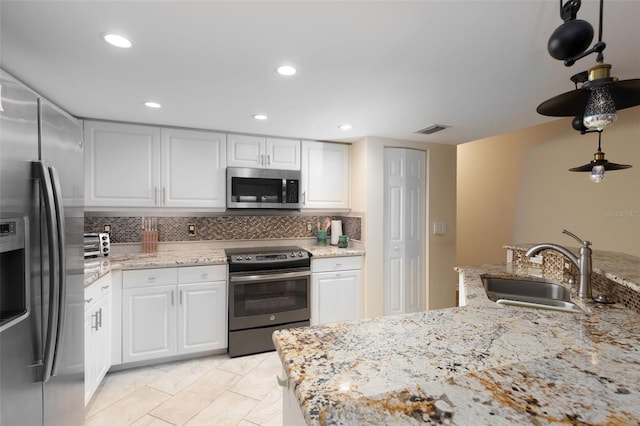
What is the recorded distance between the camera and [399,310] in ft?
11.3

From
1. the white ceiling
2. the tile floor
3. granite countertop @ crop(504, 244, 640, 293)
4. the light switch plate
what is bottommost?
the tile floor

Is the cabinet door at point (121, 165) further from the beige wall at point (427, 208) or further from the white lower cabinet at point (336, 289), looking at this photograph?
the beige wall at point (427, 208)

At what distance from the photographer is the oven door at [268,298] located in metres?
2.77

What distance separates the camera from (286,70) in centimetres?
169

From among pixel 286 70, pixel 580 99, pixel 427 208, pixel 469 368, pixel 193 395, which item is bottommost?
pixel 193 395

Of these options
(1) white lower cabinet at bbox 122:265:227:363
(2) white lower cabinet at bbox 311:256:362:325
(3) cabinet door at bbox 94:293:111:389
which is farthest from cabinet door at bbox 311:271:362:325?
(3) cabinet door at bbox 94:293:111:389

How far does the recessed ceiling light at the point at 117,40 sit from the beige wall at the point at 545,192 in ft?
13.6

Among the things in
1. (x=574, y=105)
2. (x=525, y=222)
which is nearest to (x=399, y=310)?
(x=525, y=222)

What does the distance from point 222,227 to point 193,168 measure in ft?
2.44

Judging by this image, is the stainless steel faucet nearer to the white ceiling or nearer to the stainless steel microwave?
the white ceiling

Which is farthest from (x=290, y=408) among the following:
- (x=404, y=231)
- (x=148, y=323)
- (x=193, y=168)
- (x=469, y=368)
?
(x=404, y=231)

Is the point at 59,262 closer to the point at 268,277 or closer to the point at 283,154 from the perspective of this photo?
the point at 268,277

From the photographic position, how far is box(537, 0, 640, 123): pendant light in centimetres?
87

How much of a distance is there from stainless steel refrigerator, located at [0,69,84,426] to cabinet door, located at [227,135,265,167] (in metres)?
1.69
